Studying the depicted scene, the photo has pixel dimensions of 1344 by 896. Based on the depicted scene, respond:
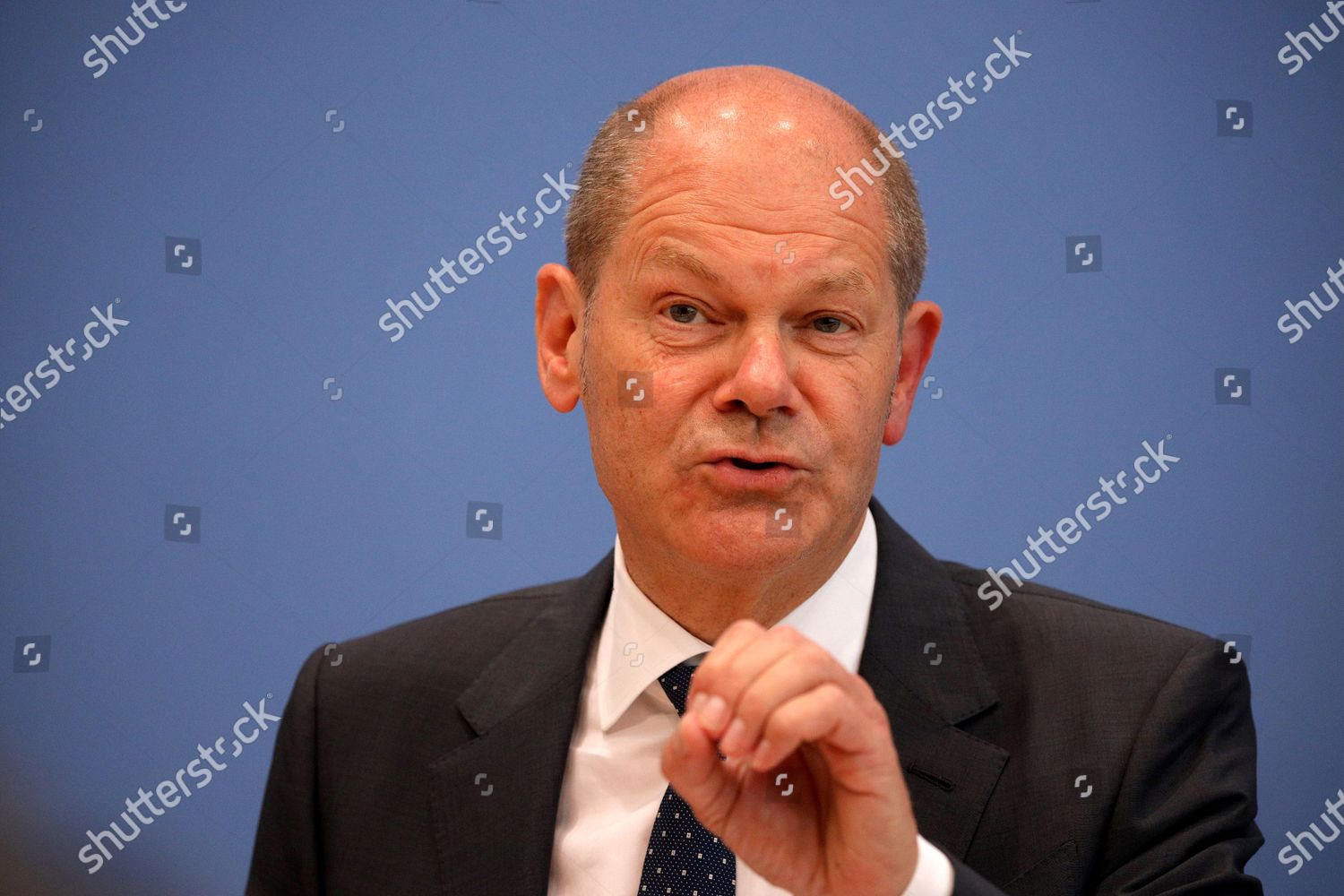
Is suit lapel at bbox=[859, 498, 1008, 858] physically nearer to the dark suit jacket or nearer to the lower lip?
the dark suit jacket

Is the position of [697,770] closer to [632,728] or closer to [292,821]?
[632,728]

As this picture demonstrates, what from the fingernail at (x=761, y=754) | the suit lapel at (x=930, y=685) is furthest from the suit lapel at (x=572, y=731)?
the fingernail at (x=761, y=754)

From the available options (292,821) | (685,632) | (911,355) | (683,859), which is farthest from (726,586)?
(292,821)

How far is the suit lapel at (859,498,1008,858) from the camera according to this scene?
197 centimetres

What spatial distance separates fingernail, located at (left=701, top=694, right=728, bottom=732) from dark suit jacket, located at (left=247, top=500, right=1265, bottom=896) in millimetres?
411

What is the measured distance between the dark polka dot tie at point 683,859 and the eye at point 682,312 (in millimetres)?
715

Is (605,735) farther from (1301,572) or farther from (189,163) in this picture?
(189,163)

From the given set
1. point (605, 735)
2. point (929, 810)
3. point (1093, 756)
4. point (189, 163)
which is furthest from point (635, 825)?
point (189, 163)

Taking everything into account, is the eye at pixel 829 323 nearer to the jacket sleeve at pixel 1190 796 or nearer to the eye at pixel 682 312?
the eye at pixel 682 312

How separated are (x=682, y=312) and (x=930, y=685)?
698mm

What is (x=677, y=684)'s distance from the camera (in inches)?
83.6

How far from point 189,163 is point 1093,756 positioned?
2529 millimetres

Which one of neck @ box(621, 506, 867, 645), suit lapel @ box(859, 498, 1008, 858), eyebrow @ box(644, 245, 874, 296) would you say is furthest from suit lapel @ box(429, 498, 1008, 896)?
eyebrow @ box(644, 245, 874, 296)

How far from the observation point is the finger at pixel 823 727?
139 centimetres
